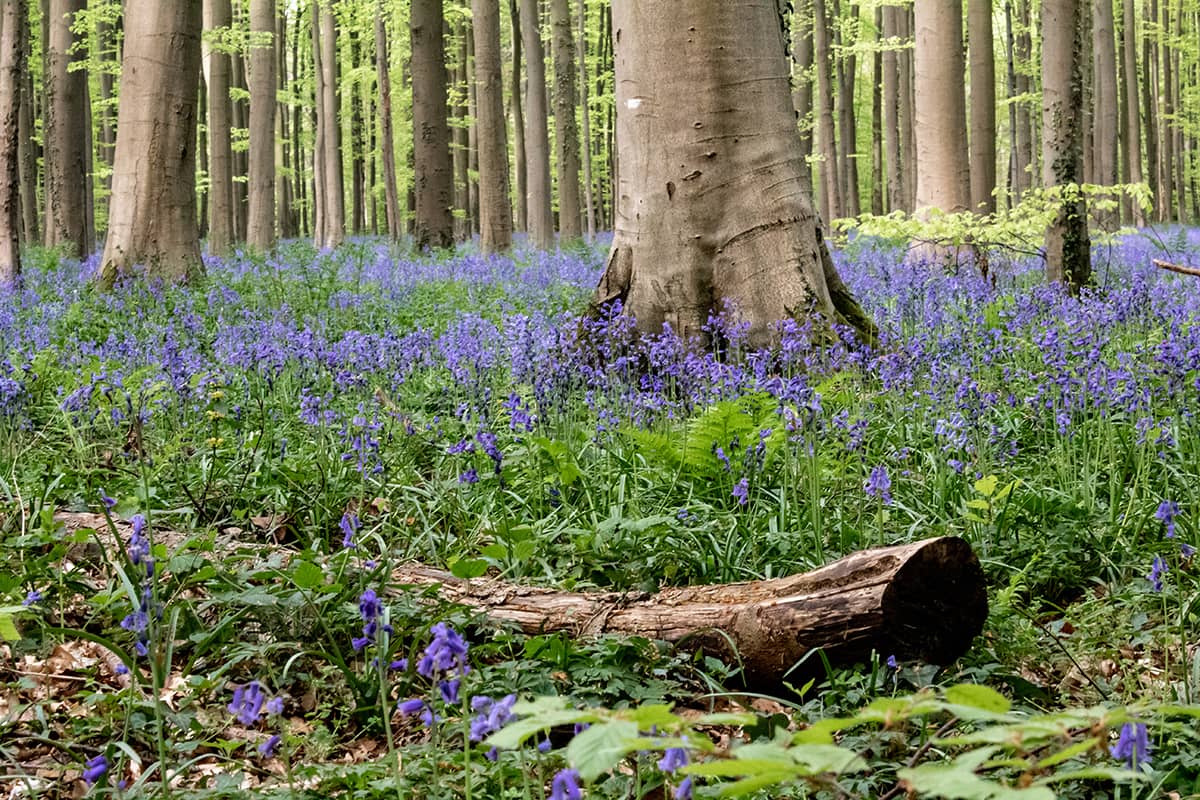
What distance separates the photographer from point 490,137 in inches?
648

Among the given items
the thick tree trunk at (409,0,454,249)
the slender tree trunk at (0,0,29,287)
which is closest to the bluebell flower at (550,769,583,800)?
the slender tree trunk at (0,0,29,287)

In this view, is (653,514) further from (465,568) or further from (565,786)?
(565,786)

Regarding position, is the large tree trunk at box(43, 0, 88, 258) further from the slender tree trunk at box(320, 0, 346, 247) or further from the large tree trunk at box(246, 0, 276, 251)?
the slender tree trunk at box(320, 0, 346, 247)

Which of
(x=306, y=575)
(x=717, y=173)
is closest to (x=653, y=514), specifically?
(x=306, y=575)

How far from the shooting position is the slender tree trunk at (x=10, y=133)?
1027cm

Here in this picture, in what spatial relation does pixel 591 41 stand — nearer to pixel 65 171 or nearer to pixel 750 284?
pixel 65 171

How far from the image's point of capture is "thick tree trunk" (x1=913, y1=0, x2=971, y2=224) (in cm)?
1144

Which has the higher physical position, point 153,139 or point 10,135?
point 10,135

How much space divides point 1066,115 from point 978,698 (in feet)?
26.9

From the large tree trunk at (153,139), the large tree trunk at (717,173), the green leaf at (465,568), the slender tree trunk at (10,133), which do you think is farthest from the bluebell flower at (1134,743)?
the slender tree trunk at (10,133)

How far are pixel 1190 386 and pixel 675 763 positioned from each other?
3589mm

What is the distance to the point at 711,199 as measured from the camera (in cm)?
601

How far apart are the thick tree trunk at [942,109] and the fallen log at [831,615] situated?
9.29m

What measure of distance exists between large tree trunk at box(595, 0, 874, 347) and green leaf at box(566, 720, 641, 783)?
4.93 meters
